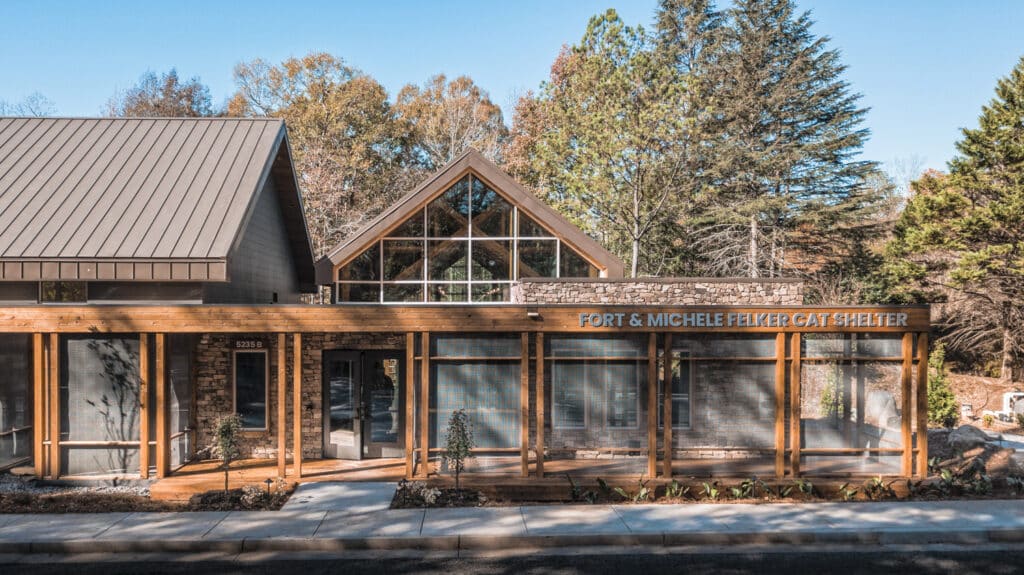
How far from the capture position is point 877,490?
37.4ft

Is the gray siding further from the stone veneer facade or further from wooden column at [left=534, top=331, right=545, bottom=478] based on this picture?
wooden column at [left=534, top=331, right=545, bottom=478]

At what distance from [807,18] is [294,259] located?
3248 cm

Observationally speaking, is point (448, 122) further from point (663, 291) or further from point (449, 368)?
point (449, 368)

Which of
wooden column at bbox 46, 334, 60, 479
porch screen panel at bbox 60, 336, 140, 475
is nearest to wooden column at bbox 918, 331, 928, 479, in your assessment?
porch screen panel at bbox 60, 336, 140, 475

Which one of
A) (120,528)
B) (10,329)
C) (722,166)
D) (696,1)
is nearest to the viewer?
(120,528)

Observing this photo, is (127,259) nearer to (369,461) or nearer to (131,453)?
(131,453)

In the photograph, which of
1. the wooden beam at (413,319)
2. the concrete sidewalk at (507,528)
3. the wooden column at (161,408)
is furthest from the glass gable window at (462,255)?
the concrete sidewalk at (507,528)

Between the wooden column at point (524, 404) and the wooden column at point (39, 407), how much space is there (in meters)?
8.08

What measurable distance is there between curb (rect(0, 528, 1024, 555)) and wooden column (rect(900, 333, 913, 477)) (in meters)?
2.37

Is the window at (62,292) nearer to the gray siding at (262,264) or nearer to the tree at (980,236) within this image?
the gray siding at (262,264)

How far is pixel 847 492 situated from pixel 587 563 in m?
5.28

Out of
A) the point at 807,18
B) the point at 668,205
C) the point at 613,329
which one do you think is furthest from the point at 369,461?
the point at 807,18

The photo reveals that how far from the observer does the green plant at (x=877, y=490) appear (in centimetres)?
1134

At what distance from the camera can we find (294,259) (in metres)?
18.6
